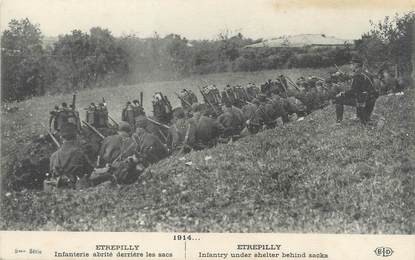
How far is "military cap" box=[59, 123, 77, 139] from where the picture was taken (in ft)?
25.1

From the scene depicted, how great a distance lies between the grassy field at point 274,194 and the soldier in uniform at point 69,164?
0.53 ft

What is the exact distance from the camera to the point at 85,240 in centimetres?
725

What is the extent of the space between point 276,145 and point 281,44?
1.25 meters

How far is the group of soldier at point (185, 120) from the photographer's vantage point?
754 centimetres

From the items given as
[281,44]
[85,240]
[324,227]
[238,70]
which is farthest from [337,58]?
[85,240]

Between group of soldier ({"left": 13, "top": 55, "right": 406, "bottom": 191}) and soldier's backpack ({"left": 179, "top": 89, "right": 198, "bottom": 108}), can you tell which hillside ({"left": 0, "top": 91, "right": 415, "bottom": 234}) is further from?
soldier's backpack ({"left": 179, "top": 89, "right": 198, "bottom": 108})

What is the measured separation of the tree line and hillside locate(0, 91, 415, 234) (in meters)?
1.02

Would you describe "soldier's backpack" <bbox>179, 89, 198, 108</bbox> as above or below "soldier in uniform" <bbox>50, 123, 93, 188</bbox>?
above

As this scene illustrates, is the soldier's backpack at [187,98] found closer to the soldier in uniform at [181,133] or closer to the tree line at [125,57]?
the soldier in uniform at [181,133]

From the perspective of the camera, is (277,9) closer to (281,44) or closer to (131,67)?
(281,44)

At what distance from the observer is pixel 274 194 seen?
7195mm

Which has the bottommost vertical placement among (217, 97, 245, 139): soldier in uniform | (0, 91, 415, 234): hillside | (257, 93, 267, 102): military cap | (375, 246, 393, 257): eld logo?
(375, 246, 393, 257): eld logo

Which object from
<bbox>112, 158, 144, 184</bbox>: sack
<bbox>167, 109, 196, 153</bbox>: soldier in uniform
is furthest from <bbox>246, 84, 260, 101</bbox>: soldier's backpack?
<bbox>112, 158, 144, 184</bbox>: sack

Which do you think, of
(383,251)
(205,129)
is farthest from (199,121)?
(383,251)
